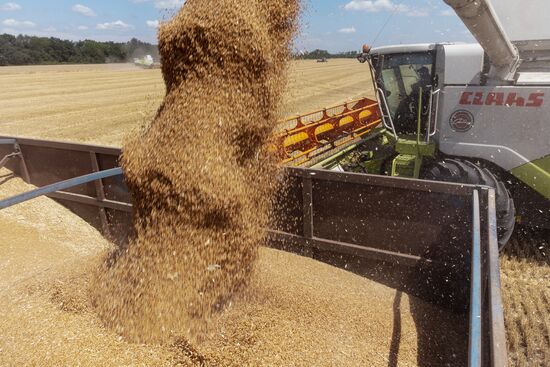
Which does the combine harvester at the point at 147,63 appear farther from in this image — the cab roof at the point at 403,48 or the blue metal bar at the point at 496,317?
the blue metal bar at the point at 496,317

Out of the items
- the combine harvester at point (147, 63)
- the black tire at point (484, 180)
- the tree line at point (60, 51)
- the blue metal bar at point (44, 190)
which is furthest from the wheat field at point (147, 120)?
the tree line at point (60, 51)

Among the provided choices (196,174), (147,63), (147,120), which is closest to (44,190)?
(147,120)

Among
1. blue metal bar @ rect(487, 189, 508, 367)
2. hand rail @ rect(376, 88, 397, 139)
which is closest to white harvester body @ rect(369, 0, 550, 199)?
hand rail @ rect(376, 88, 397, 139)

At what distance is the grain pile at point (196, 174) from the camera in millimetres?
2469

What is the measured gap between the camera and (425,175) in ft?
12.6

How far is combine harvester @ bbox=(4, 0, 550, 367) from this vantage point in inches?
103

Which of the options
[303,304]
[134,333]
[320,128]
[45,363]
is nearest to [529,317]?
[303,304]

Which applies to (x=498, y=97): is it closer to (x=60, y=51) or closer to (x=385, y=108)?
(x=385, y=108)

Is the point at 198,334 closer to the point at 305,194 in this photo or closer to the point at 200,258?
the point at 200,258

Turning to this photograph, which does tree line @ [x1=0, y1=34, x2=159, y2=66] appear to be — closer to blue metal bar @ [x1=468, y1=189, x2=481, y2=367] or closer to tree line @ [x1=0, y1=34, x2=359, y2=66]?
tree line @ [x1=0, y1=34, x2=359, y2=66]

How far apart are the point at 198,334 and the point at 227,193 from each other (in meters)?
0.79

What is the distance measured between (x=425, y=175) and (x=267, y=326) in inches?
83.8

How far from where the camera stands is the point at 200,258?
8.36 ft

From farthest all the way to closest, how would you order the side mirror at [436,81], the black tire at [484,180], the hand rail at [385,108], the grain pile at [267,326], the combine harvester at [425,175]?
the hand rail at [385,108] → the side mirror at [436,81] → the black tire at [484,180] → the combine harvester at [425,175] → the grain pile at [267,326]
